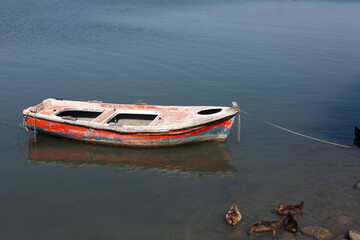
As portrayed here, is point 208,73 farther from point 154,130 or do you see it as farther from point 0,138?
point 0,138

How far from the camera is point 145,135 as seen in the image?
13562 millimetres

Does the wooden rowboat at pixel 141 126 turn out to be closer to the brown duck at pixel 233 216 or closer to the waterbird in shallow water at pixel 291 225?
the brown duck at pixel 233 216

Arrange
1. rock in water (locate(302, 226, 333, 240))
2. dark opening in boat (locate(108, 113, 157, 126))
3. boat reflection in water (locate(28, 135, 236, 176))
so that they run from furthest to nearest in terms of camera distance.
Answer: dark opening in boat (locate(108, 113, 157, 126)), boat reflection in water (locate(28, 135, 236, 176)), rock in water (locate(302, 226, 333, 240))

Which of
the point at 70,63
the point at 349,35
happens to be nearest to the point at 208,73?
the point at 70,63

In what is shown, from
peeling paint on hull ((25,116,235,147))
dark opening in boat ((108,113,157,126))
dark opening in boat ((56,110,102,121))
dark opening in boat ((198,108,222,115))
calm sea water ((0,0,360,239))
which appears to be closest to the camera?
calm sea water ((0,0,360,239))

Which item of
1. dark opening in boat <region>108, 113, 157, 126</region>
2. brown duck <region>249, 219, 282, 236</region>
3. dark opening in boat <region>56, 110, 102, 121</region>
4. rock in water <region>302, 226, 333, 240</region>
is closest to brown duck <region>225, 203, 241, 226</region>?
brown duck <region>249, 219, 282, 236</region>

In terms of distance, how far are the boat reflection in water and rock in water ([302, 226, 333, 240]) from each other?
12.0 ft

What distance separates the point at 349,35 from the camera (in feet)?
110

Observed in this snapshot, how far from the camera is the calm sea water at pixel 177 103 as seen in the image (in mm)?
10297

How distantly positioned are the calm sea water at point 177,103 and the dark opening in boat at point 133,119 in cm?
170

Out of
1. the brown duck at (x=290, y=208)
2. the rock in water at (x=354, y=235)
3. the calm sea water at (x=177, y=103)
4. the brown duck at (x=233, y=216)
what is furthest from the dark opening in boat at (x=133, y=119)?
the rock in water at (x=354, y=235)

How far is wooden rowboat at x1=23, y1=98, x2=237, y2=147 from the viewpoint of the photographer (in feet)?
43.9

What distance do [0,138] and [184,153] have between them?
7148mm

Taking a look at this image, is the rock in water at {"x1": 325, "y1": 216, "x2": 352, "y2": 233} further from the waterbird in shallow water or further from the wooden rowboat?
the wooden rowboat
